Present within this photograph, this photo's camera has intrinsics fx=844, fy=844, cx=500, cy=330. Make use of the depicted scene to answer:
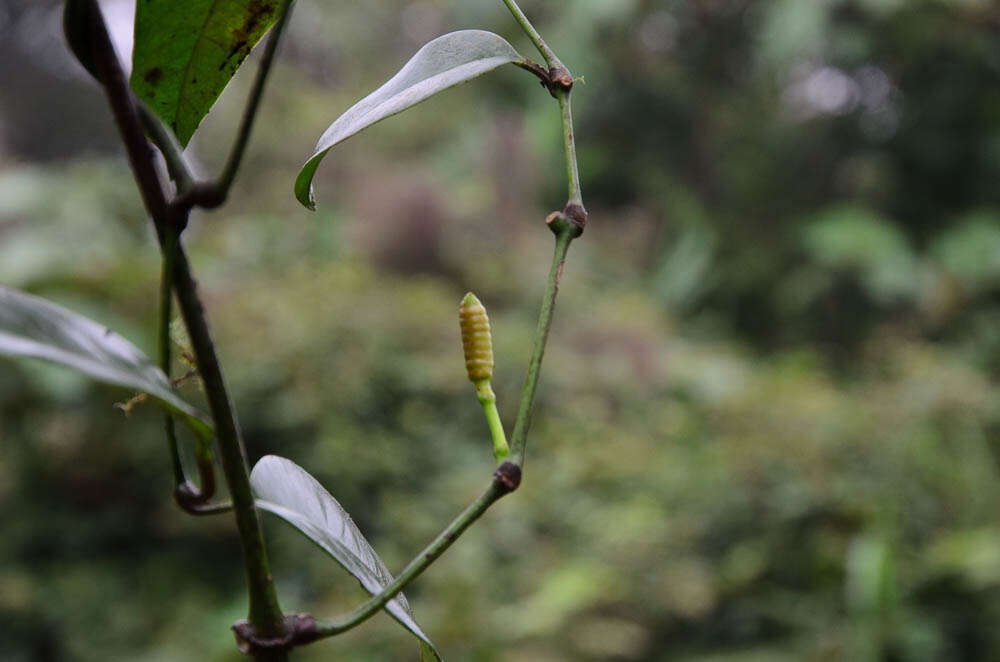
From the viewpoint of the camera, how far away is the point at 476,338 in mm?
228

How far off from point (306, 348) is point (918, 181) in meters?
2.81

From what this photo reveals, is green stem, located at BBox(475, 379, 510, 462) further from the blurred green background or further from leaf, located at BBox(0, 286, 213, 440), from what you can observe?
the blurred green background

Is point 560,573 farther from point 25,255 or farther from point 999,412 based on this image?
point 25,255

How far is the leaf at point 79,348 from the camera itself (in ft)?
0.56

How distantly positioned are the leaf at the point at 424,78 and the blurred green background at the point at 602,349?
102cm

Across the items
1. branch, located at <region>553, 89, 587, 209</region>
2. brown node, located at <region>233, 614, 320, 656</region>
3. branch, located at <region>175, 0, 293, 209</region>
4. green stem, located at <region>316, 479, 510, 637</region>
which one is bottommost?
brown node, located at <region>233, 614, 320, 656</region>

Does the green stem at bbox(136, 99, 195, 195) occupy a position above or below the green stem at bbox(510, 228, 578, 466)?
above

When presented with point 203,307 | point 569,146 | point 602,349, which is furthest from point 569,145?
point 602,349

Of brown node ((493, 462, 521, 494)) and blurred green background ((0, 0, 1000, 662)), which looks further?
blurred green background ((0, 0, 1000, 662))

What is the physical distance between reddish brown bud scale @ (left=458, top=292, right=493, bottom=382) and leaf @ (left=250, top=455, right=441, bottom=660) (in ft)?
0.19

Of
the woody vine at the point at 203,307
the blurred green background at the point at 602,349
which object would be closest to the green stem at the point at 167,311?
the woody vine at the point at 203,307

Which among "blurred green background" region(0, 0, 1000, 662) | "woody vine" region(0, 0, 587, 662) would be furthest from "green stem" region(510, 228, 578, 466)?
"blurred green background" region(0, 0, 1000, 662)

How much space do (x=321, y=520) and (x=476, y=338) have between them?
7 centimetres

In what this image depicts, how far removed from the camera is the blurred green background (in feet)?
4.50
